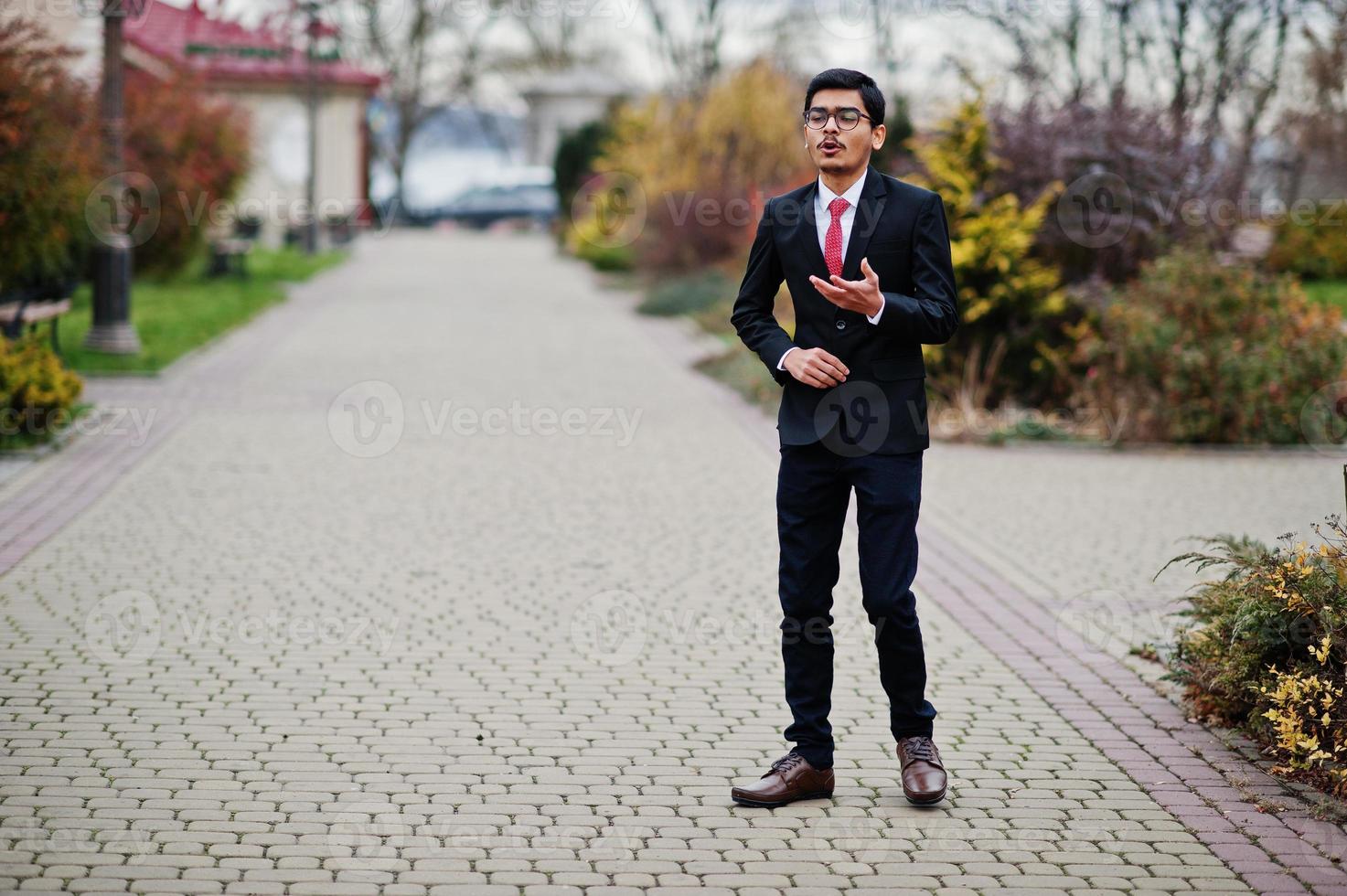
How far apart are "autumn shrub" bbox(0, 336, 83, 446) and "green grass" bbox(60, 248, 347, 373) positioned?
10.9 ft

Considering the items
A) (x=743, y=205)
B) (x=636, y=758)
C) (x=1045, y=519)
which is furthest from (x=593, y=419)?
(x=743, y=205)

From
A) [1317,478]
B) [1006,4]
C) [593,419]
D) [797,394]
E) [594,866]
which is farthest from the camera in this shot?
[1006,4]

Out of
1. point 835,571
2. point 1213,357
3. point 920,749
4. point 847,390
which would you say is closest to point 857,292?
point 847,390

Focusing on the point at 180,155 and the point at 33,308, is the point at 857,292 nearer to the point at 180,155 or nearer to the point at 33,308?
the point at 33,308

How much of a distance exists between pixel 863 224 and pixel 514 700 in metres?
2.27

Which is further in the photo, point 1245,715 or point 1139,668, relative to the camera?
point 1139,668

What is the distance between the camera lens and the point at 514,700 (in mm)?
5617

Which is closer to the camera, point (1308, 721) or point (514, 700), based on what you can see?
point (1308, 721)

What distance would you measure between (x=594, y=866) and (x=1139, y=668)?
3.04m

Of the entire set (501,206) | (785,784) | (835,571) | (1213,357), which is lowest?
(785,784)

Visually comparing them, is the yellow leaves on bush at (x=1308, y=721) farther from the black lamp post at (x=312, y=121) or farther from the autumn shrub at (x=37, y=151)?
the black lamp post at (x=312, y=121)

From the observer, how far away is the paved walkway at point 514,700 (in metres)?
4.16

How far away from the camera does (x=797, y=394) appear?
4.49 meters

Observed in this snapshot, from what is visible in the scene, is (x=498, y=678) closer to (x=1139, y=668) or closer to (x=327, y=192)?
(x=1139, y=668)
